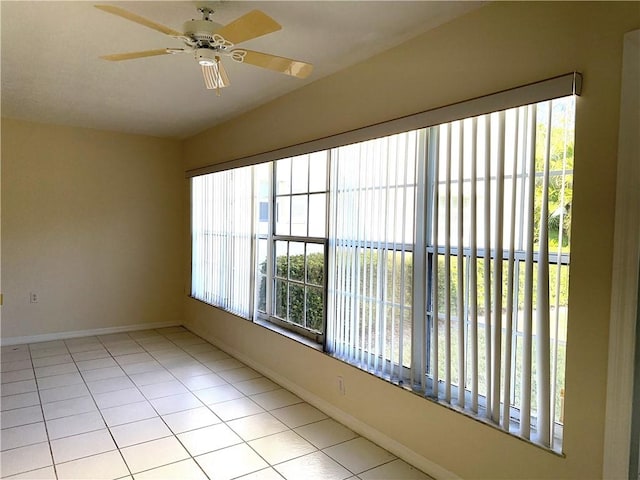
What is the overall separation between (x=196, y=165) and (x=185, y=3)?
3.36 m

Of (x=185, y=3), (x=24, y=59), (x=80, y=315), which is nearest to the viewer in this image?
(x=185, y=3)

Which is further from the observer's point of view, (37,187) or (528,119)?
(37,187)

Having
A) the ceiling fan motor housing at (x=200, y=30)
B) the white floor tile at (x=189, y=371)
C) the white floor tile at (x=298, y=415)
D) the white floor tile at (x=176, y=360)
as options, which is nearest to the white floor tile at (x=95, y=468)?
the white floor tile at (x=298, y=415)

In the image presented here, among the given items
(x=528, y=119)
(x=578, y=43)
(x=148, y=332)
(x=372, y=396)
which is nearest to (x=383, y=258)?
(x=372, y=396)

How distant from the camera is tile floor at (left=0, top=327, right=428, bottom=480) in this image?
2402 millimetres

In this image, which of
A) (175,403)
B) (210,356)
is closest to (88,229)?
(210,356)

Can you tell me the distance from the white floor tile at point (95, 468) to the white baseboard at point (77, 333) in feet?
10.0

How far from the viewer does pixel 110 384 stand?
11.9 feet

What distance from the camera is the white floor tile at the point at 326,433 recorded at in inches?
107

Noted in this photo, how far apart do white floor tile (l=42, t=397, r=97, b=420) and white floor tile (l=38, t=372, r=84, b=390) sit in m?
0.40

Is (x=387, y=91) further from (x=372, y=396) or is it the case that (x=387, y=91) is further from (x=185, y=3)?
(x=372, y=396)

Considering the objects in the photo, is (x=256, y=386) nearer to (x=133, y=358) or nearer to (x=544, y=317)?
(x=133, y=358)

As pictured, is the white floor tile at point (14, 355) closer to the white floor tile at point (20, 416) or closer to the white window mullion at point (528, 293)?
the white floor tile at point (20, 416)

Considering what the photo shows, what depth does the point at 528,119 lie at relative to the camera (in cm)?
191
